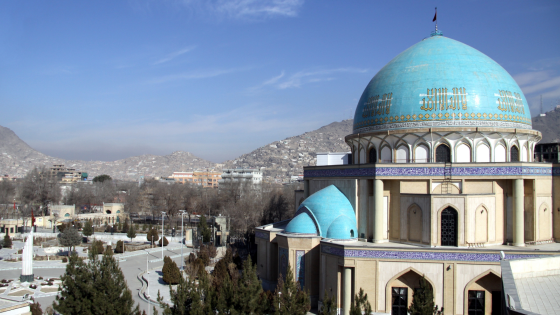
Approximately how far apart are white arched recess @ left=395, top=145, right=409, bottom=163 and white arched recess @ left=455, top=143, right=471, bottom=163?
201 centimetres

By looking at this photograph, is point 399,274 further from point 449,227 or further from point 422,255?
point 449,227

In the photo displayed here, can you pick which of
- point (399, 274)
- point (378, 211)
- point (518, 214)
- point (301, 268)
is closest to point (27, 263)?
point (301, 268)

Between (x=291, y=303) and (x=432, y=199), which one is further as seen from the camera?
(x=432, y=199)

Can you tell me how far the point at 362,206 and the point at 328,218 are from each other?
1.59 meters

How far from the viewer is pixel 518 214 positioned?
17.3m

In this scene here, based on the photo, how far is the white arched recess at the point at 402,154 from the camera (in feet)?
62.1

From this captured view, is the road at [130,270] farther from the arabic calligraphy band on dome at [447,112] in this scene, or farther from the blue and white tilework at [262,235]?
the arabic calligraphy band on dome at [447,112]

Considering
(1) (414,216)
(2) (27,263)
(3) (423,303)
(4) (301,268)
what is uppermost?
(1) (414,216)

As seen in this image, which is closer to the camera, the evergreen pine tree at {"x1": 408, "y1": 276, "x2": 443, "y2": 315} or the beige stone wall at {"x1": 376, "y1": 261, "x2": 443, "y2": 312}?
the evergreen pine tree at {"x1": 408, "y1": 276, "x2": 443, "y2": 315}

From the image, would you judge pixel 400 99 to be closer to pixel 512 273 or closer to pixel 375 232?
pixel 375 232

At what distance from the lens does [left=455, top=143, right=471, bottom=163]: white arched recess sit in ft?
60.1

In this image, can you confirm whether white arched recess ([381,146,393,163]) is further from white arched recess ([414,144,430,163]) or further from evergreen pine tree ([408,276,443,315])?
evergreen pine tree ([408,276,443,315])

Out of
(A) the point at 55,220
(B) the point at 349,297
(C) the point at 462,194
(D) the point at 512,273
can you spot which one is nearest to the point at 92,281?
(B) the point at 349,297

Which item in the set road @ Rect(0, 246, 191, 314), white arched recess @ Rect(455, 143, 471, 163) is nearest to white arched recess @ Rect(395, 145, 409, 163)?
white arched recess @ Rect(455, 143, 471, 163)
